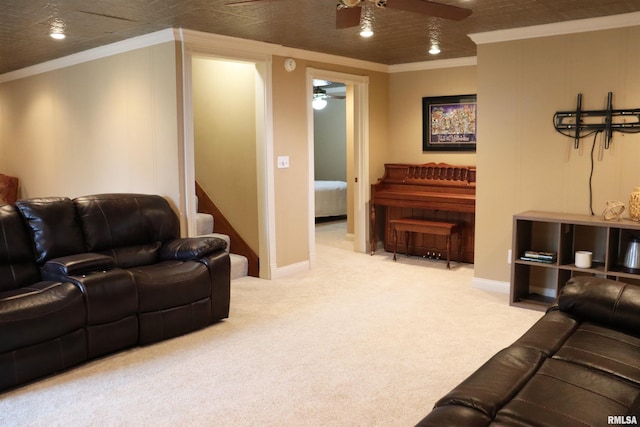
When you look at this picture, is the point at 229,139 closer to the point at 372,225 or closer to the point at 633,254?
the point at 372,225

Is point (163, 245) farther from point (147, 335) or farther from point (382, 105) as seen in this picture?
point (382, 105)

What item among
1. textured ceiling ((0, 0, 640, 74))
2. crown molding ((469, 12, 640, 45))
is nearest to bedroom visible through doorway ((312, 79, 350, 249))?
textured ceiling ((0, 0, 640, 74))

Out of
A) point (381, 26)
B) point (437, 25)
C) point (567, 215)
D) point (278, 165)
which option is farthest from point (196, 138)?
point (567, 215)

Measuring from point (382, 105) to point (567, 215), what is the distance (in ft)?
9.75

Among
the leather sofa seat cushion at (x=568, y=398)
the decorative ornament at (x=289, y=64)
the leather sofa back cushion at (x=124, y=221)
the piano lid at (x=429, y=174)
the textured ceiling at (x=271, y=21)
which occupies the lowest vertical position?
the leather sofa seat cushion at (x=568, y=398)

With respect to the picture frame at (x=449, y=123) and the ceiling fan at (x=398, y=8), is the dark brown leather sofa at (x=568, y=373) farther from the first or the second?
the picture frame at (x=449, y=123)

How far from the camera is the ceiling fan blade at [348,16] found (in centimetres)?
289

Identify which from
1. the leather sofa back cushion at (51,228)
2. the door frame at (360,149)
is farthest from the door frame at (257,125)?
the leather sofa back cushion at (51,228)

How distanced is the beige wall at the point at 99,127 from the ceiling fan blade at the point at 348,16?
6.50 ft

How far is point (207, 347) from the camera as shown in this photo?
3574 millimetres

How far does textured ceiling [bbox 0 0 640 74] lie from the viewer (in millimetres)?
3703

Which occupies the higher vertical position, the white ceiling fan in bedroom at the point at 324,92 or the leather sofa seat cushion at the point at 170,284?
the white ceiling fan in bedroom at the point at 324,92

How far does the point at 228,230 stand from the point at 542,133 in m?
3.18

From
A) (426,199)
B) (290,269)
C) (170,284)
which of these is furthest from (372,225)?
(170,284)
